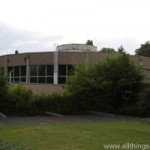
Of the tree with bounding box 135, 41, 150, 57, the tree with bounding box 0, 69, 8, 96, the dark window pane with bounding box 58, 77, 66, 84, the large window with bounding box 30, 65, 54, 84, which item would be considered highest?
the tree with bounding box 135, 41, 150, 57

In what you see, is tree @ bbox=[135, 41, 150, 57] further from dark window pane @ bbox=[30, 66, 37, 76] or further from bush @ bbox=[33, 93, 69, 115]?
bush @ bbox=[33, 93, 69, 115]

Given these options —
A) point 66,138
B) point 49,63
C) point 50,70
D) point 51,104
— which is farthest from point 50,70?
point 66,138

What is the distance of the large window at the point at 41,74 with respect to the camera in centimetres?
4625

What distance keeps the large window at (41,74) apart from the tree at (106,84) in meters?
16.1

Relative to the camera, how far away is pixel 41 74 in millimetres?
46812

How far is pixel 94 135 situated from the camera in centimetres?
1476

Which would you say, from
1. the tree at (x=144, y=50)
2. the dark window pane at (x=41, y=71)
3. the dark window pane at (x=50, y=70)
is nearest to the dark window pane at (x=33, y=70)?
the dark window pane at (x=41, y=71)

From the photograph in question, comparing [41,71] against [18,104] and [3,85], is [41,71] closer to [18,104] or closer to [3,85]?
[18,104]

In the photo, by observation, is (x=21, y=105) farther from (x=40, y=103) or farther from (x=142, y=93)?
(x=142, y=93)

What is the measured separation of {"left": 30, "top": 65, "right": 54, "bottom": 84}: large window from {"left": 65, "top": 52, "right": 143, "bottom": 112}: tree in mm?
16076

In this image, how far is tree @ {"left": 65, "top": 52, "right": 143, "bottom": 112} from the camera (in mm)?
29094

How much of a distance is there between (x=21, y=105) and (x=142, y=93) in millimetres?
8980

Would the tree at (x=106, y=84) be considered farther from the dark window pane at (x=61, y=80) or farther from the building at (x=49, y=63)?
the dark window pane at (x=61, y=80)

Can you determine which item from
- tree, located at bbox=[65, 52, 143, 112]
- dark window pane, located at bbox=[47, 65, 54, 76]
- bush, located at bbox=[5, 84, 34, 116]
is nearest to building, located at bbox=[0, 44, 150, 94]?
dark window pane, located at bbox=[47, 65, 54, 76]
